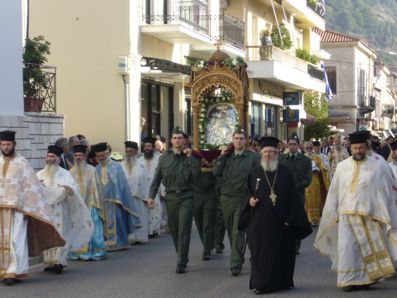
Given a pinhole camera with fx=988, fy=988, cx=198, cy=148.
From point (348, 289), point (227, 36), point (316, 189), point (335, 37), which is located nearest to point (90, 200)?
point (348, 289)

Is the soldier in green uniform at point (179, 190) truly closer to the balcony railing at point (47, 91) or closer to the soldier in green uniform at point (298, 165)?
the soldier in green uniform at point (298, 165)

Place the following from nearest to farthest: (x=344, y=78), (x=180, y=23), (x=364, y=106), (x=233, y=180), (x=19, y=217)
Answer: (x=19, y=217) < (x=233, y=180) < (x=180, y=23) < (x=344, y=78) < (x=364, y=106)

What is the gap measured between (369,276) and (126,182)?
20.0 feet

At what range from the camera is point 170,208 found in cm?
1391

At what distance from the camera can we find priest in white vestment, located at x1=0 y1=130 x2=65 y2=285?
41.7 ft

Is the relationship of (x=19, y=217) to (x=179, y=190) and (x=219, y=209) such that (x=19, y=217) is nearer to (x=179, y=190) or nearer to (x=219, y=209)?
(x=179, y=190)

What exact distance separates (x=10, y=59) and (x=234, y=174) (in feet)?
17.6

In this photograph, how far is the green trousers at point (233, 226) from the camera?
1334 centimetres

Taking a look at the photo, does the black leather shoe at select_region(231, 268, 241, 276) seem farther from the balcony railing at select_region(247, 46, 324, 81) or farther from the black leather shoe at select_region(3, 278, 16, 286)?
the balcony railing at select_region(247, 46, 324, 81)

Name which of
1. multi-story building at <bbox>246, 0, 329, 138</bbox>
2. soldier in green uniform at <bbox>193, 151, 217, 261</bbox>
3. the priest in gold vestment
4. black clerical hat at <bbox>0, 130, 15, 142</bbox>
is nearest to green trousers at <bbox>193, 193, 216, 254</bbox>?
soldier in green uniform at <bbox>193, 151, 217, 261</bbox>

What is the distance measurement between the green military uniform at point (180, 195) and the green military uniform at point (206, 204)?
3.99ft

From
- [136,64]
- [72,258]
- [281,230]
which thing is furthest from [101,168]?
[136,64]

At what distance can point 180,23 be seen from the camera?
90.0ft

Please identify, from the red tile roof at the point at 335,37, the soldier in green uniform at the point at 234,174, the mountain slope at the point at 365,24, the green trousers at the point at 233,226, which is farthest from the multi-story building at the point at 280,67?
the mountain slope at the point at 365,24
